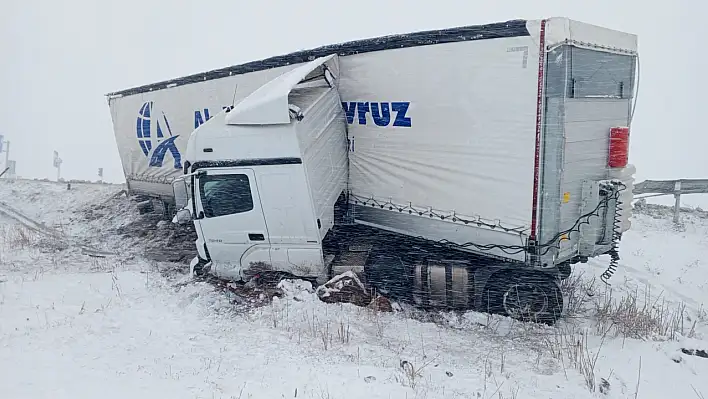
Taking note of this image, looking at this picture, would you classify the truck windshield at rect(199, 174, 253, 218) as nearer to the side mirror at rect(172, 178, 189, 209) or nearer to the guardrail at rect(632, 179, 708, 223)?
the side mirror at rect(172, 178, 189, 209)

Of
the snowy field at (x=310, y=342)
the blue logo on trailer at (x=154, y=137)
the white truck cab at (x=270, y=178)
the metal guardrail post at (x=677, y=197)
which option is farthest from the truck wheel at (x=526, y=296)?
the blue logo on trailer at (x=154, y=137)

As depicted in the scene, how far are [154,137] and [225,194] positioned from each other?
763 cm

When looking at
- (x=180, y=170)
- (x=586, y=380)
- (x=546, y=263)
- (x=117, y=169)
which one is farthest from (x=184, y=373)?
(x=117, y=169)

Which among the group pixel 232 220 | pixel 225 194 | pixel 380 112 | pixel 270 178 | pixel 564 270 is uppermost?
pixel 380 112

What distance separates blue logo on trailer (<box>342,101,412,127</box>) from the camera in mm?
8682

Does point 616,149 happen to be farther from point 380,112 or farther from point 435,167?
point 380,112

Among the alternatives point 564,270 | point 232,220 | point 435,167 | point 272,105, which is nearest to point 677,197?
point 564,270

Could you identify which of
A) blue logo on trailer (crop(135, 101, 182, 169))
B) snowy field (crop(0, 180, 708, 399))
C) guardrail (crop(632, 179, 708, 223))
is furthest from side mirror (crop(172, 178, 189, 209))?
guardrail (crop(632, 179, 708, 223))

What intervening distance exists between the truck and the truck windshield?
0.02m

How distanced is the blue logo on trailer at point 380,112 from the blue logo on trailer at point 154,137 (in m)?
6.73

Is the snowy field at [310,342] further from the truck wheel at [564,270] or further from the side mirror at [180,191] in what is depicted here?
the side mirror at [180,191]

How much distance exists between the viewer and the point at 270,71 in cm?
1115

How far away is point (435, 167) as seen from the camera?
329 inches

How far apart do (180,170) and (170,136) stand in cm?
91
